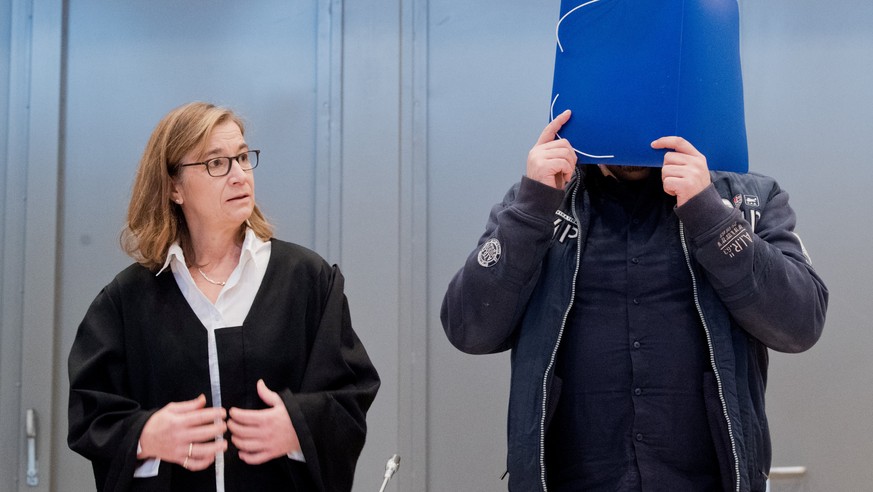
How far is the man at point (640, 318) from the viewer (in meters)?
1.58

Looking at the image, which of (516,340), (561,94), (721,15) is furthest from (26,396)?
(721,15)

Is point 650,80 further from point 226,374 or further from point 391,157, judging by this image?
point 391,157

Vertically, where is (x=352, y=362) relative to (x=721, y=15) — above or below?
below

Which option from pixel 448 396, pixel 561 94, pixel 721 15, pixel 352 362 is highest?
pixel 721 15

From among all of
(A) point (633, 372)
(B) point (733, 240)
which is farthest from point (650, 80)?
(A) point (633, 372)

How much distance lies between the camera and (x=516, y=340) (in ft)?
5.80

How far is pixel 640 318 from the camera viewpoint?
5.45 feet

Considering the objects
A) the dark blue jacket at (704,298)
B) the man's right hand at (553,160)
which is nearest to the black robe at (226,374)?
the dark blue jacket at (704,298)

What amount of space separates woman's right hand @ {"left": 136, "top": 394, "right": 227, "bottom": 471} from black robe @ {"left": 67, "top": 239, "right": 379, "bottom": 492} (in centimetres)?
3

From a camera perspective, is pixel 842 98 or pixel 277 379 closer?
pixel 277 379

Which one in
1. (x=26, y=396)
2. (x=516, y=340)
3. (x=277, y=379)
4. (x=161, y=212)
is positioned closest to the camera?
(x=516, y=340)

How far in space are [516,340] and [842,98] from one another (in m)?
1.87

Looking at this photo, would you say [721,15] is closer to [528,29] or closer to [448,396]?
[528,29]

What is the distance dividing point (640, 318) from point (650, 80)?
439mm
